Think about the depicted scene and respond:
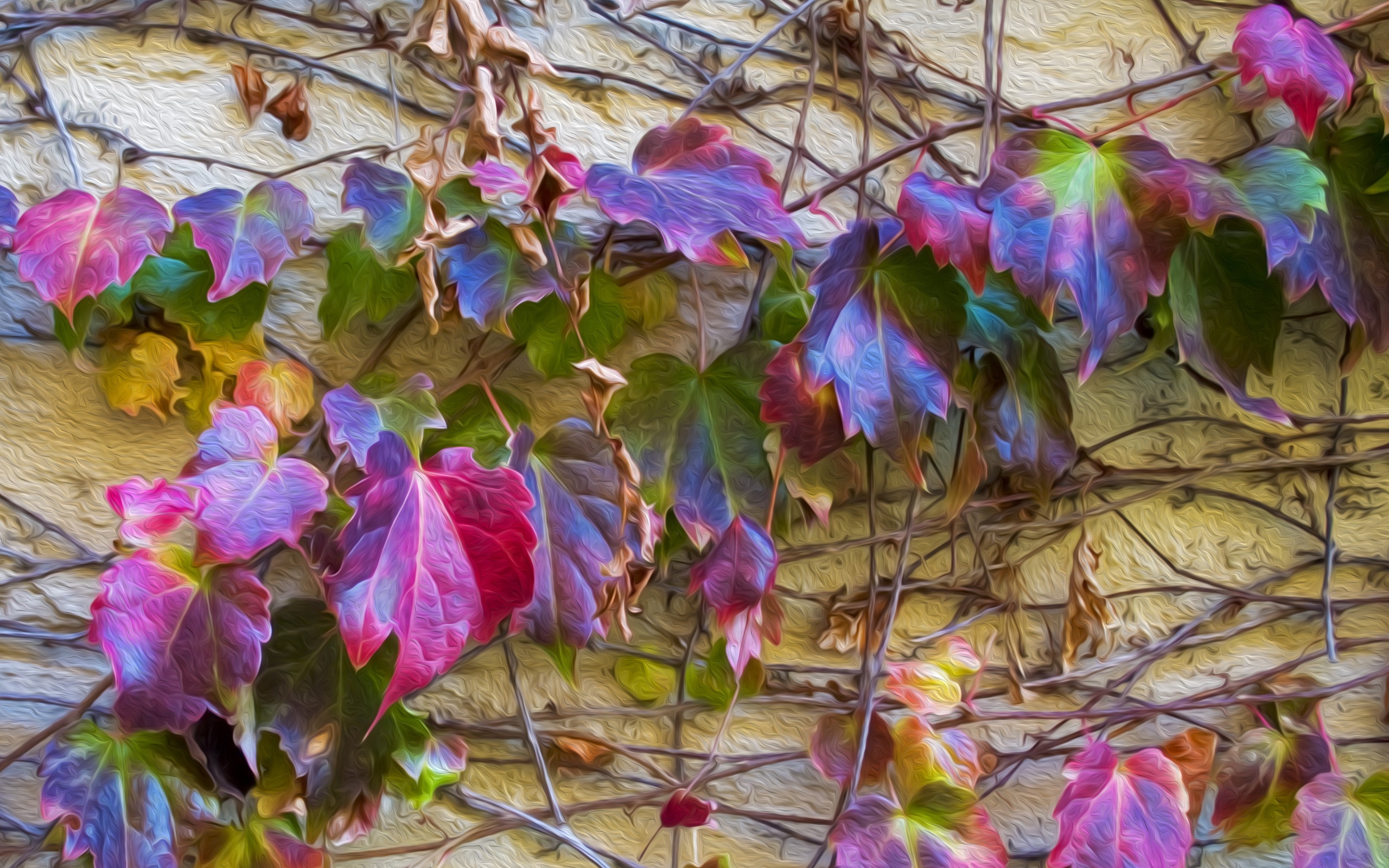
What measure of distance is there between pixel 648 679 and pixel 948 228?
0.47 meters

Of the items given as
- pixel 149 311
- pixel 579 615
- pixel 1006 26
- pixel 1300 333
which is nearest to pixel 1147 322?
pixel 1300 333

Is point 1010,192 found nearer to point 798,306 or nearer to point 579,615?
point 798,306

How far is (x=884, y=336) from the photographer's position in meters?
0.76

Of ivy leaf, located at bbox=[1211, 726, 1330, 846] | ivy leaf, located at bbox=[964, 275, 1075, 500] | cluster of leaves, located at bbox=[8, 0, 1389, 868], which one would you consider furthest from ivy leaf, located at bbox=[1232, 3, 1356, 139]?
ivy leaf, located at bbox=[1211, 726, 1330, 846]

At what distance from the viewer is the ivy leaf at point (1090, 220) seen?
0.73 m

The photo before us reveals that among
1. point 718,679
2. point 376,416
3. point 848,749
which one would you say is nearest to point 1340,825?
point 848,749

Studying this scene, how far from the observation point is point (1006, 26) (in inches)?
34.5

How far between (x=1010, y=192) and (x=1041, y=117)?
161 millimetres

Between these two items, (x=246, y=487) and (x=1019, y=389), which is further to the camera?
(x=1019, y=389)

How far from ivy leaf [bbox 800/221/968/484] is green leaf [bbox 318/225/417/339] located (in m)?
0.36

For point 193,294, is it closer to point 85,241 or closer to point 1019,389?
point 85,241

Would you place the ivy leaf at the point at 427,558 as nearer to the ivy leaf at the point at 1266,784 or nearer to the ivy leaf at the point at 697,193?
the ivy leaf at the point at 697,193

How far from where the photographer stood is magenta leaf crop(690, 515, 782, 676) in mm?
779

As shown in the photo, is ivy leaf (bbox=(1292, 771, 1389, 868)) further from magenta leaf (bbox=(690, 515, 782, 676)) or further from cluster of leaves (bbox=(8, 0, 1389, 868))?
magenta leaf (bbox=(690, 515, 782, 676))
